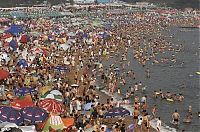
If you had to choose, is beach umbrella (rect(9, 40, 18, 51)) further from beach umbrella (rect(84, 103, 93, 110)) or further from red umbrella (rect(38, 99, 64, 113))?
red umbrella (rect(38, 99, 64, 113))

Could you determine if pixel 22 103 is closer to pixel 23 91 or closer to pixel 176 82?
pixel 23 91

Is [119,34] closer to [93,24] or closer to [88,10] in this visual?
[93,24]

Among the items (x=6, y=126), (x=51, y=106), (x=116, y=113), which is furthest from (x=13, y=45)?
(x=6, y=126)

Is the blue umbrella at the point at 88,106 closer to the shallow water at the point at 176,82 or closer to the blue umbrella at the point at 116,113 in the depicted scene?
the blue umbrella at the point at 116,113

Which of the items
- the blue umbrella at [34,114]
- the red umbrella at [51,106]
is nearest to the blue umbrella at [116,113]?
the red umbrella at [51,106]

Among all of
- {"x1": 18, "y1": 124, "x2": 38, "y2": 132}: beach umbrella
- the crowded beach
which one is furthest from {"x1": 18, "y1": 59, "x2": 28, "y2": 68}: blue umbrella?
{"x1": 18, "y1": 124, "x2": 38, "y2": 132}: beach umbrella

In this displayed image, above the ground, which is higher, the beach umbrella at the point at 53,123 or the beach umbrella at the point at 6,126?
the beach umbrella at the point at 6,126

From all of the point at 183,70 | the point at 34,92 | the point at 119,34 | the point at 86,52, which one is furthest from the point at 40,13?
the point at 34,92
